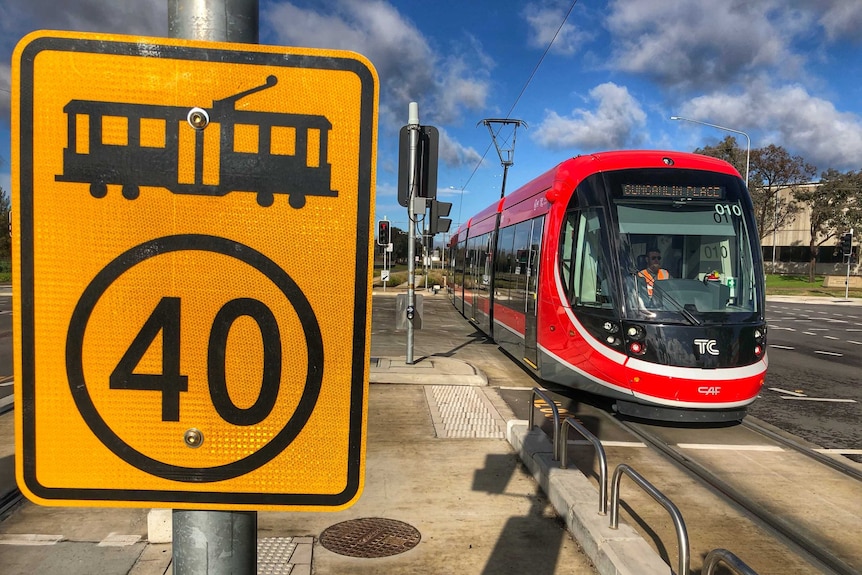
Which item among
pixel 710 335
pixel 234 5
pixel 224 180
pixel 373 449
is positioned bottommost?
pixel 373 449

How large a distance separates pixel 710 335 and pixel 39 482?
7630mm

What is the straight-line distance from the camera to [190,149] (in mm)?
1324

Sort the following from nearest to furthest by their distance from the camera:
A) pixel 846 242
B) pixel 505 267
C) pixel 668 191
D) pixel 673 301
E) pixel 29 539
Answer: pixel 29 539, pixel 673 301, pixel 668 191, pixel 505 267, pixel 846 242

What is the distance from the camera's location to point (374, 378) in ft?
36.7

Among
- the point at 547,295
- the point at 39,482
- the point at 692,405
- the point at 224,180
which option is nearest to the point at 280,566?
the point at 39,482

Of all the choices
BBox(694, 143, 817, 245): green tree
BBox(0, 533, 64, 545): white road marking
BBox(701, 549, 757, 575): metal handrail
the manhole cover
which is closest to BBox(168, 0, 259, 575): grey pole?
BBox(701, 549, 757, 575): metal handrail

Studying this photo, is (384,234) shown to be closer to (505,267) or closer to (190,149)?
(505,267)

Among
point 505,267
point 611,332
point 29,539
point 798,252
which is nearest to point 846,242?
point 505,267

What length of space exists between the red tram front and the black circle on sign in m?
7.08

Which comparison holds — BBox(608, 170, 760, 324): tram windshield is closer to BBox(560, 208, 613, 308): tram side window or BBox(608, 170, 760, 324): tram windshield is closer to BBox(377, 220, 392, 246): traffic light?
BBox(560, 208, 613, 308): tram side window

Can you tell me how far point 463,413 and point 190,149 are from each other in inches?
305

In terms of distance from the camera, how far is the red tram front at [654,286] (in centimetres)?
781

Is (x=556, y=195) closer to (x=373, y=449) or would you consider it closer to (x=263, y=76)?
(x=373, y=449)

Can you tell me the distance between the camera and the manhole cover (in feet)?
15.2
